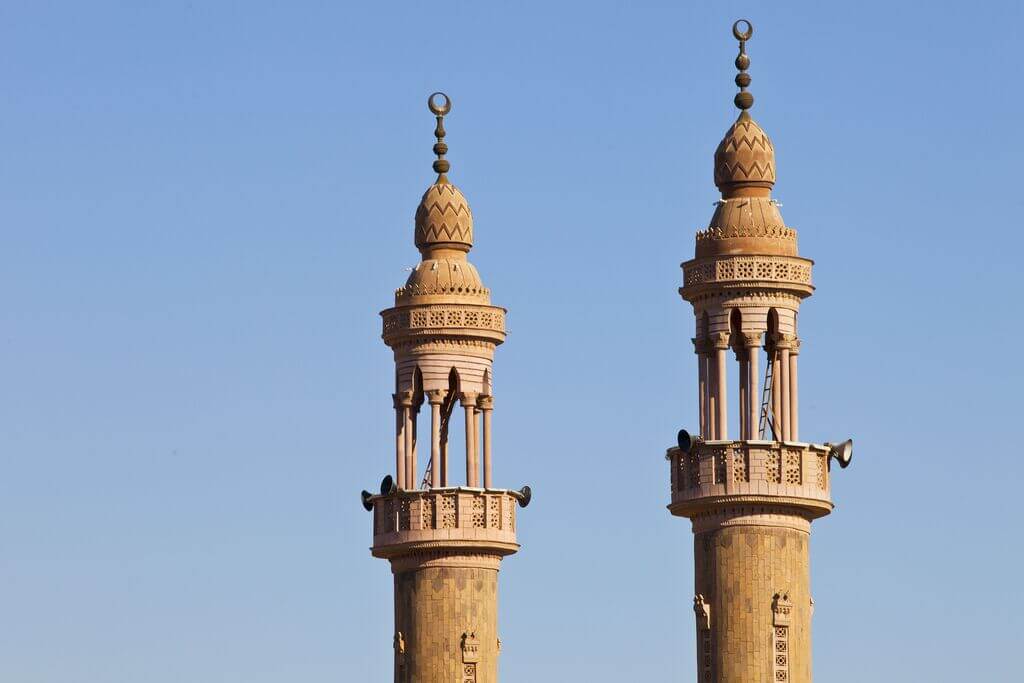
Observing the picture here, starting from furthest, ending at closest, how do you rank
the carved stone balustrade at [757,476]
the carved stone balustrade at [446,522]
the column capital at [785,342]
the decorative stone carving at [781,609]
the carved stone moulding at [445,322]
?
the carved stone moulding at [445,322] → the carved stone balustrade at [446,522] → the column capital at [785,342] → the carved stone balustrade at [757,476] → the decorative stone carving at [781,609]

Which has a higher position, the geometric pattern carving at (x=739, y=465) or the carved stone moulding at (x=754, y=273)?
the carved stone moulding at (x=754, y=273)

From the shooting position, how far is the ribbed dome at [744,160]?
68125mm

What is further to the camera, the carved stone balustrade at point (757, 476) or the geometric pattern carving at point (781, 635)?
the carved stone balustrade at point (757, 476)

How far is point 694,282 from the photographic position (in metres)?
67.6

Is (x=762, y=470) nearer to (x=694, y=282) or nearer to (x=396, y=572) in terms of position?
(x=694, y=282)

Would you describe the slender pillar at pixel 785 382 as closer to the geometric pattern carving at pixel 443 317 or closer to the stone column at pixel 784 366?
the stone column at pixel 784 366

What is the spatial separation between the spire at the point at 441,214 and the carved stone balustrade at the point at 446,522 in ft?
16.9

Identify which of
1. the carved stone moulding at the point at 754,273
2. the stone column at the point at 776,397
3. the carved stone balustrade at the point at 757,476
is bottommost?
the carved stone balustrade at the point at 757,476

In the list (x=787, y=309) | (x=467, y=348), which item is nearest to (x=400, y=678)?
(x=467, y=348)

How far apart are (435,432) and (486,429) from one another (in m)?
1.03

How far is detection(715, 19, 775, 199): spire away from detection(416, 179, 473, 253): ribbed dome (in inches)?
302

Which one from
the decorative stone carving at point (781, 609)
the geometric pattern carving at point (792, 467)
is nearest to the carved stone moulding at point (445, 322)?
the geometric pattern carving at point (792, 467)

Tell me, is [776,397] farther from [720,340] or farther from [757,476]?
[757,476]

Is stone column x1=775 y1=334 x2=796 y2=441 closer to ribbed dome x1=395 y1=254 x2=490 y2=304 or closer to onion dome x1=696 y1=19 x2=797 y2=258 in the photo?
onion dome x1=696 y1=19 x2=797 y2=258
